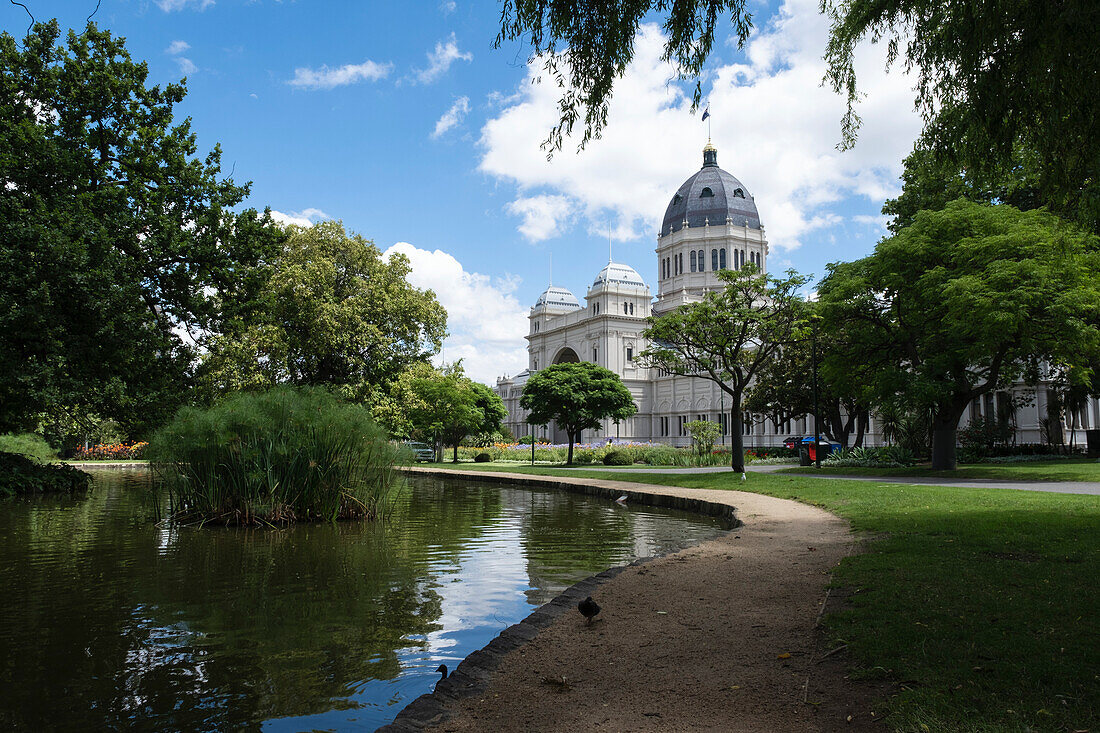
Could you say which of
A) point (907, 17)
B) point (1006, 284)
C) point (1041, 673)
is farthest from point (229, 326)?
point (1006, 284)

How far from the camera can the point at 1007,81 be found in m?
6.05

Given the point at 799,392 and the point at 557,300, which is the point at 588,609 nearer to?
the point at 799,392

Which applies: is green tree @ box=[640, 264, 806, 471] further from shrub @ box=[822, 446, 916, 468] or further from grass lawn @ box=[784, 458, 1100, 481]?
shrub @ box=[822, 446, 916, 468]

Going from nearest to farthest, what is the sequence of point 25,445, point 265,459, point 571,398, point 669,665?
point 669,665
point 265,459
point 25,445
point 571,398

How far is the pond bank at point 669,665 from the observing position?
12.9ft

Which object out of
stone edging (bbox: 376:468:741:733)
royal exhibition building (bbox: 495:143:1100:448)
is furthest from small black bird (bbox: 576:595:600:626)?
royal exhibition building (bbox: 495:143:1100:448)

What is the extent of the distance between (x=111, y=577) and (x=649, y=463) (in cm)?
3034

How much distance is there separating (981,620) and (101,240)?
1693cm

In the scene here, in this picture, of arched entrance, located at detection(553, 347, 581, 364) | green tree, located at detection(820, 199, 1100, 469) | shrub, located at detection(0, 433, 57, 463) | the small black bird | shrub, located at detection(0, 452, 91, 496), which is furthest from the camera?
arched entrance, located at detection(553, 347, 581, 364)

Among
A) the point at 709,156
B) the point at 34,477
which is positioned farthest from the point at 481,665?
the point at 709,156

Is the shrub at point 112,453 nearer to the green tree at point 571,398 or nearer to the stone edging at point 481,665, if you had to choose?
the green tree at point 571,398

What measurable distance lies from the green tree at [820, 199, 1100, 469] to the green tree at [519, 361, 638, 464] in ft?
54.7

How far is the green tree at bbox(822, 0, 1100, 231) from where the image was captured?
5.20 meters

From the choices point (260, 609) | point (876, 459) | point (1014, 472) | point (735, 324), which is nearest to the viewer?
point (260, 609)
